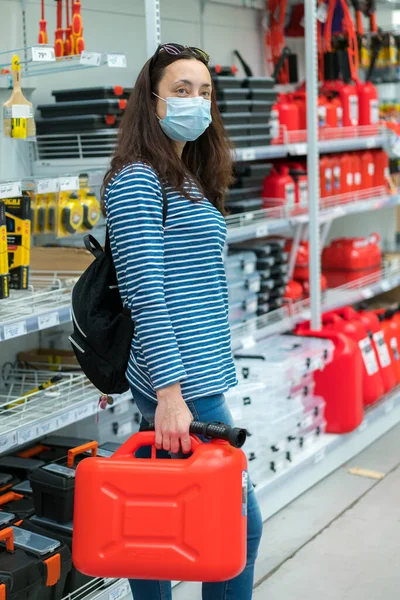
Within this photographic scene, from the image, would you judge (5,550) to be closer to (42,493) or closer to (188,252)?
(42,493)

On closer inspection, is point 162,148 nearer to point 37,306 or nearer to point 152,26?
point 37,306

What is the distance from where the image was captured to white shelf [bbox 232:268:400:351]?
423 centimetres

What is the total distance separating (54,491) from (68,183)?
103 cm

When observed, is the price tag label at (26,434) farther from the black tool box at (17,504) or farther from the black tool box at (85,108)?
the black tool box at (85,108)

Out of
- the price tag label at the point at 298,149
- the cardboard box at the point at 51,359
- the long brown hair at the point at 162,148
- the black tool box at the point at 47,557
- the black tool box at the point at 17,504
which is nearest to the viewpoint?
the long brown hair at the point at 162,148

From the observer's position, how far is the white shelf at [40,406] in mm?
2893

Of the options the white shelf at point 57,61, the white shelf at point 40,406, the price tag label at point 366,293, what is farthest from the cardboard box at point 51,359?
the price tag label at point 366,293

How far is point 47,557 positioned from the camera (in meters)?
2.74

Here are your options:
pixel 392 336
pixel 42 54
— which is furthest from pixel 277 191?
pixel 42 54

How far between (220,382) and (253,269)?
7.06 ft

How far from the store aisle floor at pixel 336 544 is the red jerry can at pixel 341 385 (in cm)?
24

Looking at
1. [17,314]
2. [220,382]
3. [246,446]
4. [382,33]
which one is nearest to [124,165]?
[220,382]

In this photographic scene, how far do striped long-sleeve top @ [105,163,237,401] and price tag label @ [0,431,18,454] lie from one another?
68 centimetres

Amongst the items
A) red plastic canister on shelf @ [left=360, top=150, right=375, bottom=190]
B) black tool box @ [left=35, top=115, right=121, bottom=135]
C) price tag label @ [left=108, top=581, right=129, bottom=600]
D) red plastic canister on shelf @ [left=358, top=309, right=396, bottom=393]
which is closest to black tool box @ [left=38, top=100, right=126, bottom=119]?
black tool box @ [left=35, top=115, right=121, bottom=135]
